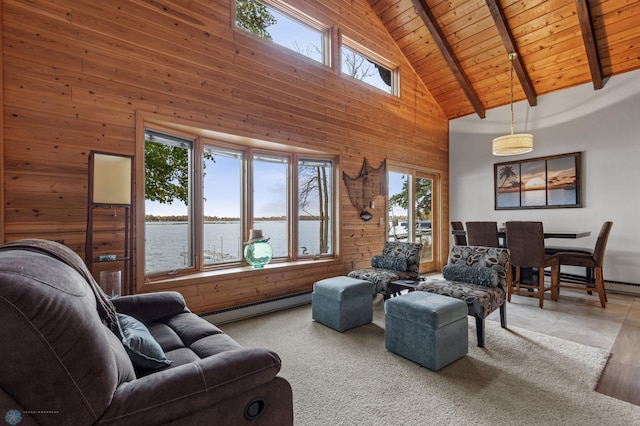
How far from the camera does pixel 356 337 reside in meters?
2.94

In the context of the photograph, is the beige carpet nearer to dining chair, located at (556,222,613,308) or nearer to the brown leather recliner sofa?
the brown leather recliner sofa

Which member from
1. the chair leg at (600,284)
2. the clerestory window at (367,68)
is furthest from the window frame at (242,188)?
the chair leg at (600,284)

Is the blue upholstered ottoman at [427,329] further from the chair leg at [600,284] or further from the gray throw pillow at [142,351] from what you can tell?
the chair leg at [600,284]

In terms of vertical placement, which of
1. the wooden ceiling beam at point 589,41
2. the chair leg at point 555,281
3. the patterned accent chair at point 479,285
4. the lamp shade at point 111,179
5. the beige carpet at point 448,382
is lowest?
the beige carpet at point 448,382

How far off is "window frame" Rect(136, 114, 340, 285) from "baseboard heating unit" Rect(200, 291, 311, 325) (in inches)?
17.6

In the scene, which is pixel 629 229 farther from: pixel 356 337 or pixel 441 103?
pixel 356 337

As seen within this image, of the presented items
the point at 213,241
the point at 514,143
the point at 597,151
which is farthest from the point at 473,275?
the point at 597,151

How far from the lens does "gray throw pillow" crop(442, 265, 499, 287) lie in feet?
9.91

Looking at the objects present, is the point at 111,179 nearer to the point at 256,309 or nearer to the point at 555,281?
the point at 256,309

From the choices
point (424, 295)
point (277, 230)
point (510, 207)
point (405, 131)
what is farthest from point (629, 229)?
point (277, 230)

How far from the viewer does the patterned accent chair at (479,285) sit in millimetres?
2729

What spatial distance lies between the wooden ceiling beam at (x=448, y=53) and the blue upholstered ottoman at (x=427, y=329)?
463cm

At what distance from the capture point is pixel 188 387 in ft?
3.54

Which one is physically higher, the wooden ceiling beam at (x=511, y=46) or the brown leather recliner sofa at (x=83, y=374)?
the wooden ceiling beam at (x=511, y=46)
